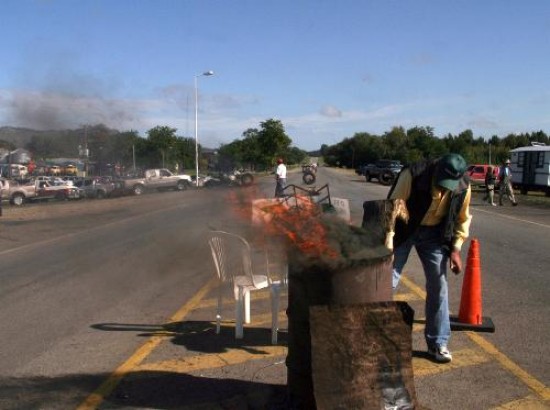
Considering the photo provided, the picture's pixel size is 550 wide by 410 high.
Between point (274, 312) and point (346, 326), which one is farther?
point (274, 312)

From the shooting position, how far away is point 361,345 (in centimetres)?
351

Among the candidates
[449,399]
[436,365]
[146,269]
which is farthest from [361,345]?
[146,269]

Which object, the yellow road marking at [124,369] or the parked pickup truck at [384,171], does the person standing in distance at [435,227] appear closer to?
the yellow road marking at [124,369]

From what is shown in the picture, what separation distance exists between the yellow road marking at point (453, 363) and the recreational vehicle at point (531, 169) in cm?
2825

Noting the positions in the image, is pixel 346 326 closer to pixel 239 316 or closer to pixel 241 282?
pixel 239 316

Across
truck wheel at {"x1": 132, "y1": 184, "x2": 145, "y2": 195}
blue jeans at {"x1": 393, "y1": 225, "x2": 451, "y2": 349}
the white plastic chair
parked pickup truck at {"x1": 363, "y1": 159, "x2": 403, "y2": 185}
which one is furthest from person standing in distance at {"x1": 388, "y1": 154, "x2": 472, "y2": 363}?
parked pickup truck at {"x1": 363, "y1": 159, "x2": 403, "y2": 185}

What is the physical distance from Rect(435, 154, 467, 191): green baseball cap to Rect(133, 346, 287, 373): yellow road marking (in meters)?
1.94

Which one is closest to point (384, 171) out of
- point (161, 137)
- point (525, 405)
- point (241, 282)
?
point (161, 137)

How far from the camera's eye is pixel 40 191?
3594 centimetres

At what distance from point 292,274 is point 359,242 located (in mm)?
459

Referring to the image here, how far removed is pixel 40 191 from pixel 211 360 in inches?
1319

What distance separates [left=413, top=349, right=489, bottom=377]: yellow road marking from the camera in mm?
4824

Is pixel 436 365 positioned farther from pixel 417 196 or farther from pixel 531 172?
pixel 531 172

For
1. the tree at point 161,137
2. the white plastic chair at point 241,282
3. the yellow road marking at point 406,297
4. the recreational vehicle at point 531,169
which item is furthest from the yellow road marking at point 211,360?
the recreational vehicle at point 531,169
